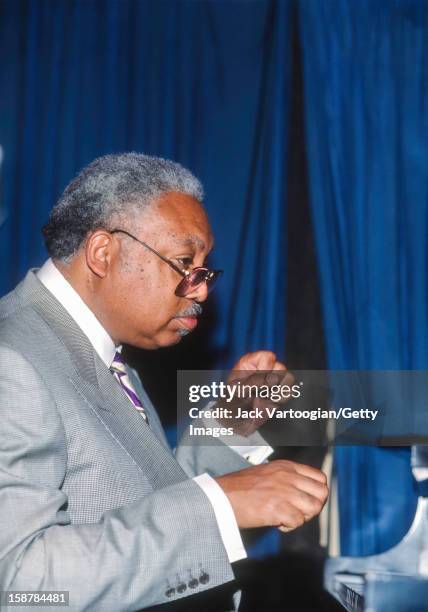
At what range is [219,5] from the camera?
83.8 inches

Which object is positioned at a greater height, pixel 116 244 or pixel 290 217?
pixel 290 217

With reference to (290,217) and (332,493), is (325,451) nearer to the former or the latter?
(332,493)

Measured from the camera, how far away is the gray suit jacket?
84cm

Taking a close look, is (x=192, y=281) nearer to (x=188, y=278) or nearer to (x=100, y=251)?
(x=188, y=278)

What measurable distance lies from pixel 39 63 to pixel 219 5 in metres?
0.60

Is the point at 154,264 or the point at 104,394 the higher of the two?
the point at 154,264

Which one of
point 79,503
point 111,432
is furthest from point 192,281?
point 79,503

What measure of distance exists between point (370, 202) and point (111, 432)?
125cm

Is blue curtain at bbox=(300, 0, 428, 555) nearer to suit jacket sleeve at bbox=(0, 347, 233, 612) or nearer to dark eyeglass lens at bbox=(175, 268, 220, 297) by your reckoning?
dark eyeglass lens at bbox=(175, 268, 220, 297)

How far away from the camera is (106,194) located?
1217 millimetres

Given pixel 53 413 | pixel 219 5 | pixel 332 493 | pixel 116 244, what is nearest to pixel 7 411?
pixel 53 413

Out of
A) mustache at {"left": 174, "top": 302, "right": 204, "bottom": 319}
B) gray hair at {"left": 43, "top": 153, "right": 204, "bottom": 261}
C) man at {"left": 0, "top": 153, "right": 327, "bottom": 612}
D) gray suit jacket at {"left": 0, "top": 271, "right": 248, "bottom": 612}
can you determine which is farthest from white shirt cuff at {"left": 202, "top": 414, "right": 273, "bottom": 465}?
gray hair at {"left": 43, "top": 153, "right": 204, "bottom": 261}

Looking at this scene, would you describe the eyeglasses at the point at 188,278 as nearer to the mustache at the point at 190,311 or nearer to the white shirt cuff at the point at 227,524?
the mustache at the point at 190,311

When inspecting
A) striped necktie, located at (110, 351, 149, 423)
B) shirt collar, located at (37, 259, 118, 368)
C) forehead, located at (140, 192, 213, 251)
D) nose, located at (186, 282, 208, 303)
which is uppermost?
forehead, located at (140, 192, 213, 251)
